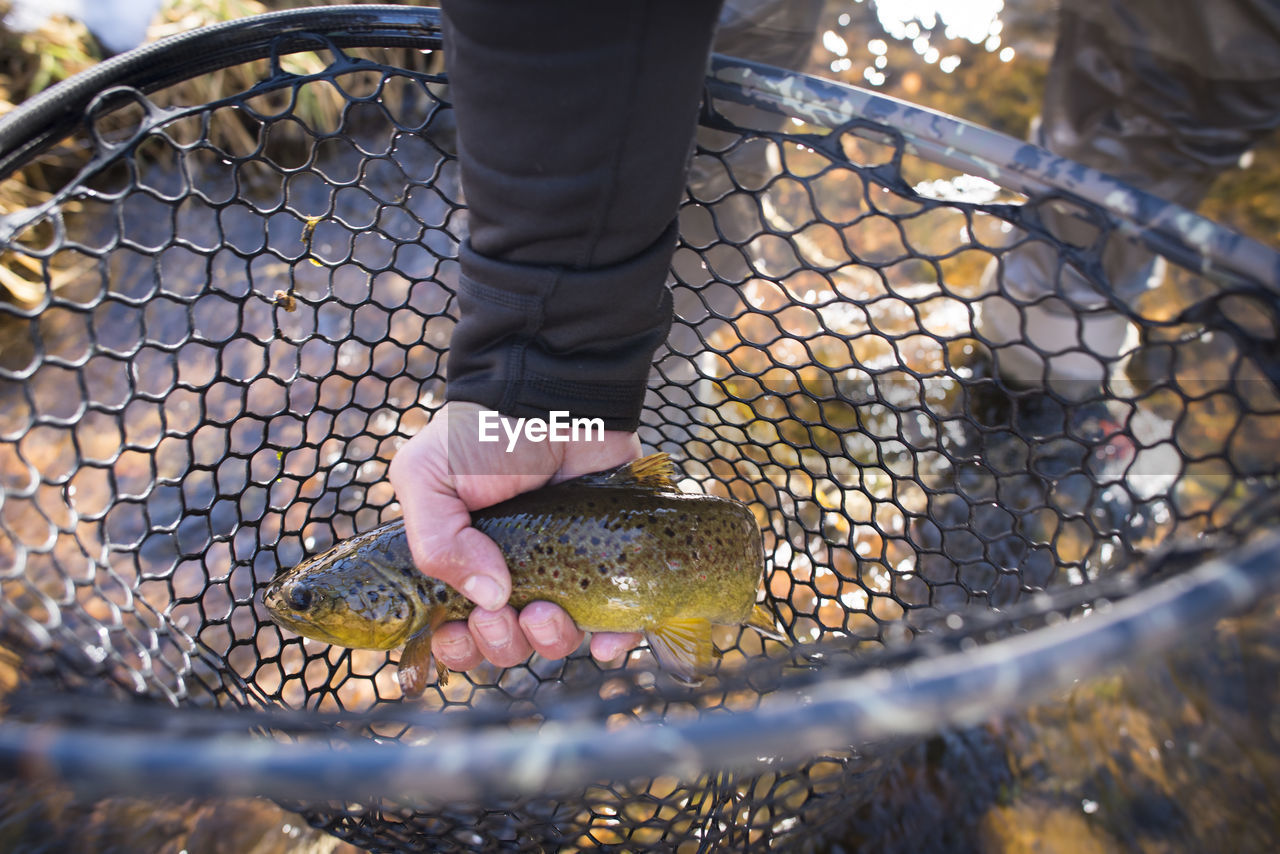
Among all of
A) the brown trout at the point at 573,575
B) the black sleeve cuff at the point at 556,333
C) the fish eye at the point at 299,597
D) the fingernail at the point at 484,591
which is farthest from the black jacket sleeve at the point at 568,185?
the fish eye at the point at 299,597

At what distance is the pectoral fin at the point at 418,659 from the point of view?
6.59ft

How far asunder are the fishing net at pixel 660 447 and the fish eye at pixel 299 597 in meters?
0.22

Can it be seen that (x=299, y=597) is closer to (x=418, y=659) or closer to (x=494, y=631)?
(x=418, y=659)

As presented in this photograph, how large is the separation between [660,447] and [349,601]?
1.32 m

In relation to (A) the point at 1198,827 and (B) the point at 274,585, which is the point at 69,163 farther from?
(A) the point at 1198,827

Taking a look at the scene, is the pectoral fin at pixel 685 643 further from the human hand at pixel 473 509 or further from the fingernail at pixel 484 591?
the fingernail at pixel 484 591

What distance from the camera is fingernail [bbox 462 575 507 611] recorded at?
1896 mm

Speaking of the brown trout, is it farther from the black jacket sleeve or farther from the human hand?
the black jacket sleeve

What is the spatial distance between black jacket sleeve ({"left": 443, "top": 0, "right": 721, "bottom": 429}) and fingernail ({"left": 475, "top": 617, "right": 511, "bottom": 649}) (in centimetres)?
58

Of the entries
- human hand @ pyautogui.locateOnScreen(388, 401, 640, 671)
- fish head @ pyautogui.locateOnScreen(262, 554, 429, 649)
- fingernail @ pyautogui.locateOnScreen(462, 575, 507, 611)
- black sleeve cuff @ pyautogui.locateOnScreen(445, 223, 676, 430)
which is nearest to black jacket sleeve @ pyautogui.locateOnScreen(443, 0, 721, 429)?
black sleeve cuff @ pyautogui.locateOnScreen(445, 223, 676, 430)

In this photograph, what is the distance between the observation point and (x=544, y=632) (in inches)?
79.4

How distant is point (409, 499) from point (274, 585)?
52 centimetres

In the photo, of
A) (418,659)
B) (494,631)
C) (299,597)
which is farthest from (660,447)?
(299,597)

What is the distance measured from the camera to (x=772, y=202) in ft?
14.0
